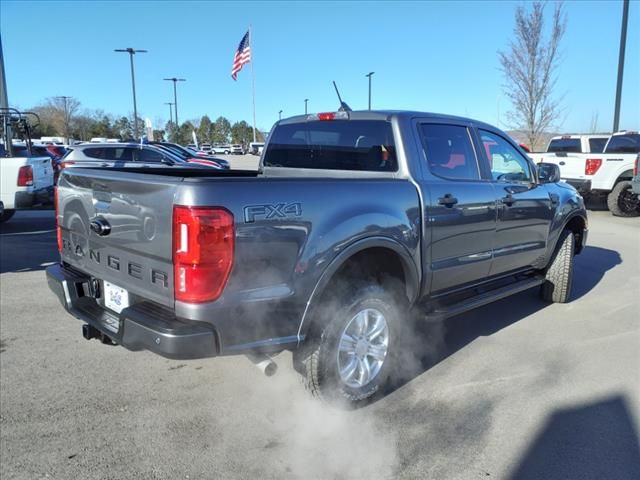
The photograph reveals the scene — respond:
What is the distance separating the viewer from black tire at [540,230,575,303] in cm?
532

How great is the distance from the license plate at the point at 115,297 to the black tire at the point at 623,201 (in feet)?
41.8

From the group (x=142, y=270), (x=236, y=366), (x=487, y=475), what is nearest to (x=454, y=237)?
(x=487, y=475)

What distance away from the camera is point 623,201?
12422mm

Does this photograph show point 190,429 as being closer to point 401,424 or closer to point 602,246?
point 401,424

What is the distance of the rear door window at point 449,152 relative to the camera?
12.2 ft

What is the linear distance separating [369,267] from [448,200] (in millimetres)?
805

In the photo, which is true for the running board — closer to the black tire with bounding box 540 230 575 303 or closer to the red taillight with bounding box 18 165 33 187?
the black tire with bounding box 540 230 575 303

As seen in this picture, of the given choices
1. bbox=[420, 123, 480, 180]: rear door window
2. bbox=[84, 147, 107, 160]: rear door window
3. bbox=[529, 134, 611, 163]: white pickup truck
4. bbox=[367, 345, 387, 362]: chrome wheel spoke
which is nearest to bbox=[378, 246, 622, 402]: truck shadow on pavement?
bbox=[367, 345, 387, 362]: chrome wheel spoke

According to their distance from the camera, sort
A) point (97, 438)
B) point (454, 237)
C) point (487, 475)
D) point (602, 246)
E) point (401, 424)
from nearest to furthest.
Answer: point (487, 475) → point (97, 438) → point (401, 424) → point (454, 237) → point (602, 246)

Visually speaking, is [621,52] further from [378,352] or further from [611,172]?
[378,352]

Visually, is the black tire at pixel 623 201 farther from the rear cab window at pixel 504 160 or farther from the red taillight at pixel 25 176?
the red taillight at pixel 25 176

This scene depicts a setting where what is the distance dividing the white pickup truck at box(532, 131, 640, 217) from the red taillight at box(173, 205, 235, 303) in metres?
12.2

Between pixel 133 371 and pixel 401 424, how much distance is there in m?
2.03

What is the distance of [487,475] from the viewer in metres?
2.60
